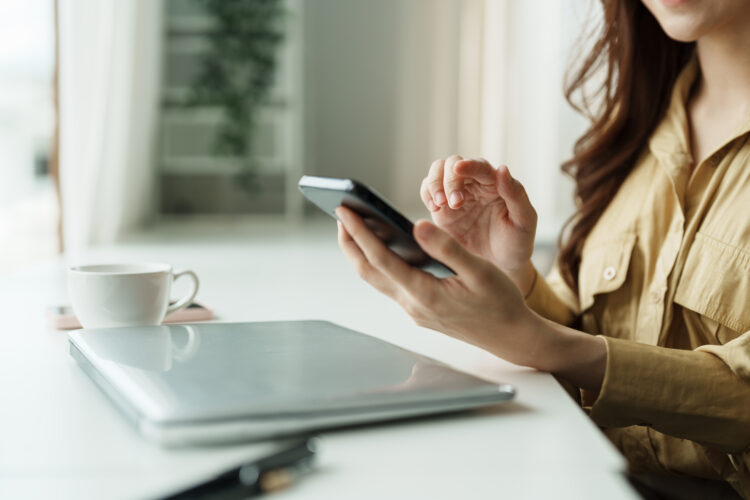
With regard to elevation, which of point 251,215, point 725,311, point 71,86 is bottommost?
point 251,215

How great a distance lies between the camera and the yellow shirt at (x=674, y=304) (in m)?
0.74

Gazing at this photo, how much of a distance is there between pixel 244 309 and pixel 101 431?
1.68 feet

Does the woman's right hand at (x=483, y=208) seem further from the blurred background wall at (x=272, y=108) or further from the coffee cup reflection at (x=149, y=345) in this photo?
the blurred background wall at (x=272, y=108)

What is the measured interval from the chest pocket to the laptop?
425mm

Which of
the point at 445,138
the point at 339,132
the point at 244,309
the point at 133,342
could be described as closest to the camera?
the point at 133,342

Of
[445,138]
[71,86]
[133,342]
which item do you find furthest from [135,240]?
[133,342]

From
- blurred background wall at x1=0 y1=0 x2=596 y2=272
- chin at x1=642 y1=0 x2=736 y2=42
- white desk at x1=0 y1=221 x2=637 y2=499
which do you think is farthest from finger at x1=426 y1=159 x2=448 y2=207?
blurred background wall at x1=0 y1=0 x2=596 y2=272

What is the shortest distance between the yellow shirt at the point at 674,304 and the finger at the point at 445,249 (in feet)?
0.70

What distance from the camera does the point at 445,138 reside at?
362 cm

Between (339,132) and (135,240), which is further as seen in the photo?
(339,132)

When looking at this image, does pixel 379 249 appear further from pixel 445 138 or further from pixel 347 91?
pixel 347 91

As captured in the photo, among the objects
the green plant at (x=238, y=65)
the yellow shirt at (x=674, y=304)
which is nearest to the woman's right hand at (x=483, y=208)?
the yellow shirt at (x=674, y=304)

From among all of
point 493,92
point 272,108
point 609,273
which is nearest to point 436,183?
point 609,273

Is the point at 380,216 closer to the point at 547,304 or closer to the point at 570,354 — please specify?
the point at 570,354
